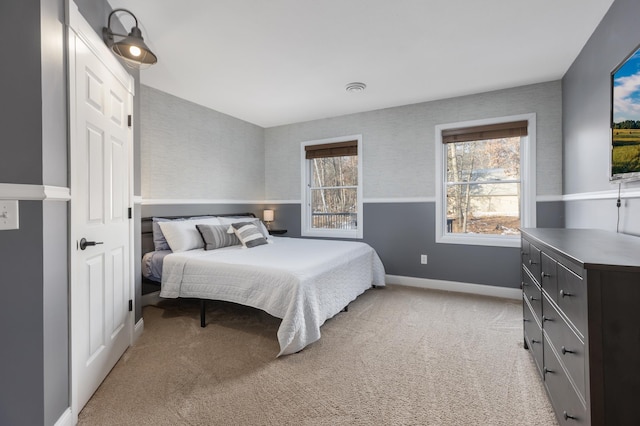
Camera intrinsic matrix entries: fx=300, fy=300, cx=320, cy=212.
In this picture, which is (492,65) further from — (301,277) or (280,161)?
(280,161)

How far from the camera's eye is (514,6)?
6.86 feet

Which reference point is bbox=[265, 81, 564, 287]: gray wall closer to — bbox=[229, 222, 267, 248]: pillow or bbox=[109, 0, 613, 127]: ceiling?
bbox=[109, 0, 613, 127]: ceiling

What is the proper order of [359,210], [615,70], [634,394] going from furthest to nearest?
[359,210]
[615,70]
[634,394]

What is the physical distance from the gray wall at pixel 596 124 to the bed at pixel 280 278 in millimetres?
2094

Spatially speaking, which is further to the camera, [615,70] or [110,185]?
[110,185]

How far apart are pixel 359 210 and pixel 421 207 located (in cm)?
91

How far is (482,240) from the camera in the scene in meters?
3.73

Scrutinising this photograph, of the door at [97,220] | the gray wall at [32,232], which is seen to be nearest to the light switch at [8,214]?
the gray wall at [32,232]

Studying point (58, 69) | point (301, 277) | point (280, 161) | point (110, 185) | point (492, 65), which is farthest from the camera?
point (280, 161)

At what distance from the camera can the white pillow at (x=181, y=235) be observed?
129 inches

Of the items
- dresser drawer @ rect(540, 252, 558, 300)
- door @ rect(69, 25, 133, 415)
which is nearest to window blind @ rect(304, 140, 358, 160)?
door @ rect(69, 25, 133, 415)

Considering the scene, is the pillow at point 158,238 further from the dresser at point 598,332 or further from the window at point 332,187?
the dresser at point 598,332

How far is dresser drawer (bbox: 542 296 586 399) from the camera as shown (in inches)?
43.6

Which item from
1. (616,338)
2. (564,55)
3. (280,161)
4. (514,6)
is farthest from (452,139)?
(616,338)
